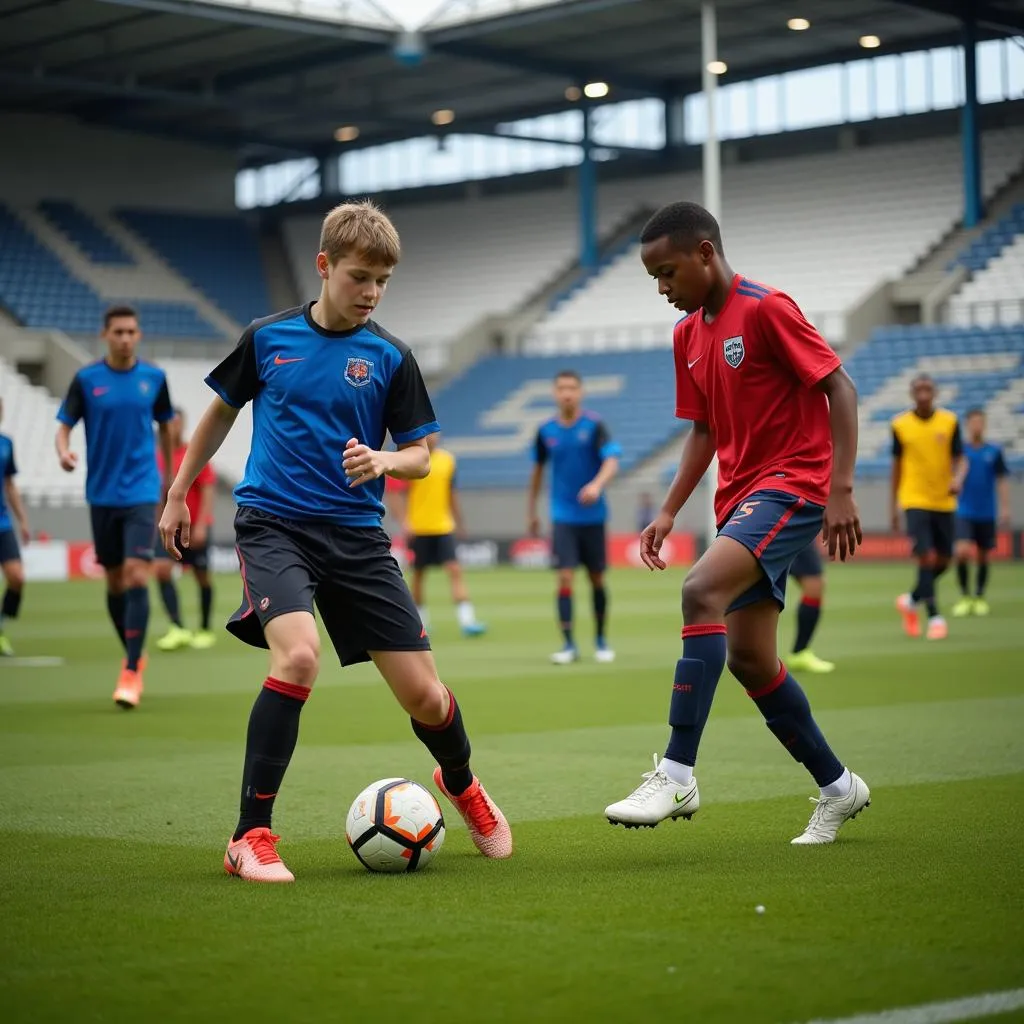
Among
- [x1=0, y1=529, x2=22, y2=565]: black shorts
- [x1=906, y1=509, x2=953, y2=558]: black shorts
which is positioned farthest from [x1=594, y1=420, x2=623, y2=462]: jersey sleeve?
[x1=0, y1=529, x2=22, y2=565]: black shorts

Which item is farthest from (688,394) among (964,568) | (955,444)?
(964,568)

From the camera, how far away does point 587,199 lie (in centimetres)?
4581

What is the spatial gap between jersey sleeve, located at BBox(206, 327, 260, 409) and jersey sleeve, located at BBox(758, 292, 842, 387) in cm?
171

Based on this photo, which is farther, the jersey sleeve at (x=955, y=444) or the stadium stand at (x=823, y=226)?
the stadium stand at (x=823, y=226)

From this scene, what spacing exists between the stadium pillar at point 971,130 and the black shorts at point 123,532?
31260 mm

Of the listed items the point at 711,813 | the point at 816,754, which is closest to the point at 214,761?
the point at 711,813

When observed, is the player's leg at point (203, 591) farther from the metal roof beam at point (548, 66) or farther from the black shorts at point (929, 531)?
the metal roof beam at point (548, 66)

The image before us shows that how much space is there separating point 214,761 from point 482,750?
1.38 m

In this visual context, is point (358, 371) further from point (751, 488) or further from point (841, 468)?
point (841, 468)

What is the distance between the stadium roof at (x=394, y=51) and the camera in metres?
37.7

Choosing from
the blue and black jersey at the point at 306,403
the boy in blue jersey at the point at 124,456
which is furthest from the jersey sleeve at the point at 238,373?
the boy in blue jersey at the point at 124,456

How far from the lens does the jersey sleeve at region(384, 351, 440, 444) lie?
18.9ft

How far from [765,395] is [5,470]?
1105cm

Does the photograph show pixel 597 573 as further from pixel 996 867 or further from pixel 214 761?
pixel 996 867
